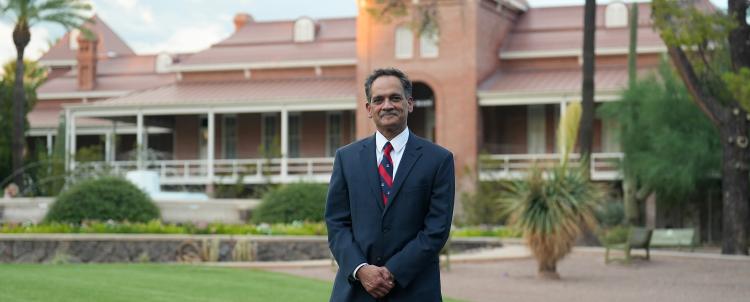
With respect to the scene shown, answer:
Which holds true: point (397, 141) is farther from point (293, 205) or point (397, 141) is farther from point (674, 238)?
point (293, 205)

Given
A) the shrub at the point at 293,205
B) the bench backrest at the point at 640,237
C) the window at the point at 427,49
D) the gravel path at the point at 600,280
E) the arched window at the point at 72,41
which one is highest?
the arched window at the point at 72,41

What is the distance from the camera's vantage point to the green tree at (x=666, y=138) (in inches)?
1128

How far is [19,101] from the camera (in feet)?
125

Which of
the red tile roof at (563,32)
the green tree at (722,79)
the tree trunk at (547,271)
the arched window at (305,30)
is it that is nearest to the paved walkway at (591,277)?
the tree trunk at (547,271)

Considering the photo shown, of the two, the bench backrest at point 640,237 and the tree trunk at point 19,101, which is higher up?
the tree trunk at point 19,101

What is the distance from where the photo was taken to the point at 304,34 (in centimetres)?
4334

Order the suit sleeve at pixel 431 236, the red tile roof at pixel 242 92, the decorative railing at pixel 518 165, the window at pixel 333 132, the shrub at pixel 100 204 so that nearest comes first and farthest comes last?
the suit sleeve at pixel 431 236
the shrub at pixel 100 204
the decorative railing at pixel 518 165
the red tile roof at pixel 242 92
the window at pixel 333 132

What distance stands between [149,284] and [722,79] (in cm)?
1192

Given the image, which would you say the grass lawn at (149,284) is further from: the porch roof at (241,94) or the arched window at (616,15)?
the arched window at (616,15)

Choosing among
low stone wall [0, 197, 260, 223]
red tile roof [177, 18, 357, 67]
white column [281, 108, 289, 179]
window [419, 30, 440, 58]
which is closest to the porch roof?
white column [281, 108, 289, 179]

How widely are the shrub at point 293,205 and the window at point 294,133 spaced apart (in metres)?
14.2

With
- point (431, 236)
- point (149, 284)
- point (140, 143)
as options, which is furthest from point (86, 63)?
point (431, 236)

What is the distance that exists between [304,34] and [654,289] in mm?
28483

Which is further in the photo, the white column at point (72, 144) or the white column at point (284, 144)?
the white column at point (72, 144)
